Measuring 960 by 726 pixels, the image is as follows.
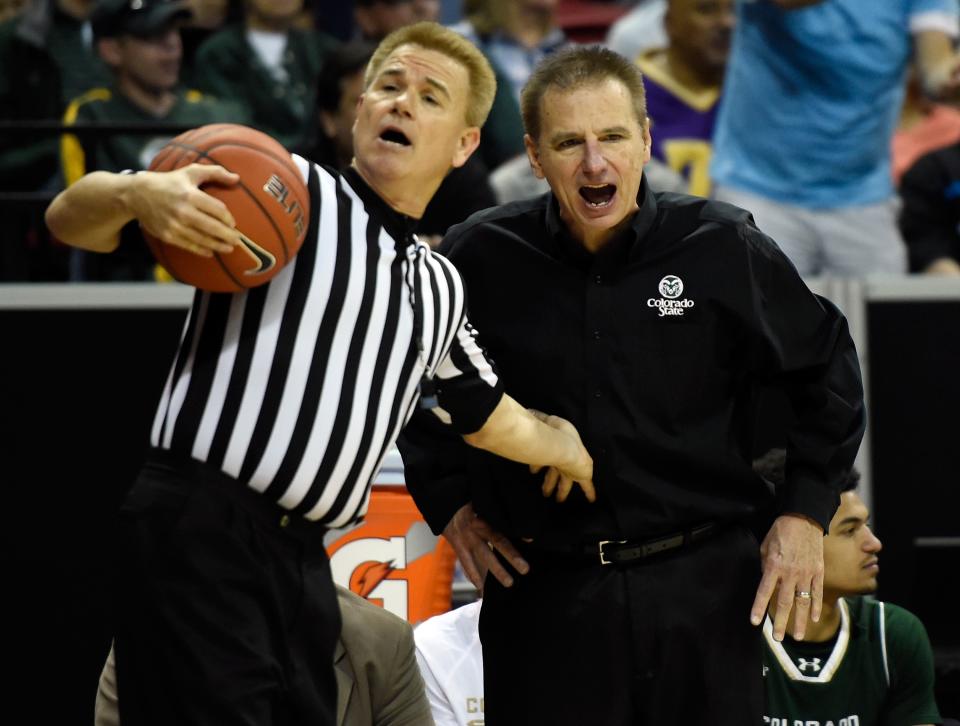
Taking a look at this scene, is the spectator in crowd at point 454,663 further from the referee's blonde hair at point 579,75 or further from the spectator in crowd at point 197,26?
the spectator in crowd at point 197,26

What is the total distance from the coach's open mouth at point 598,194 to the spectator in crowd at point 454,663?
1396 mm

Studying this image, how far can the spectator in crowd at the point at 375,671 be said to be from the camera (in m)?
3.57

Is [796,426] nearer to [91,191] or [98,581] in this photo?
[91,191]

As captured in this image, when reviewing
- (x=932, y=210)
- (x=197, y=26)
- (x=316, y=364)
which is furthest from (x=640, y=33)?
(x=316, y=364)

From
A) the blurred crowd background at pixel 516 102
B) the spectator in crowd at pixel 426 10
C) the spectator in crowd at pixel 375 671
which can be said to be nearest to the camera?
the spectator in crowd at pixel 375 671

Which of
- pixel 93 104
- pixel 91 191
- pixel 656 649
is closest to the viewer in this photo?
pixel 91 191

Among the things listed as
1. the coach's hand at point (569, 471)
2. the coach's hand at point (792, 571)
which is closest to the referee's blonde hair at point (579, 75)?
the coach's hand at point (569, 471)

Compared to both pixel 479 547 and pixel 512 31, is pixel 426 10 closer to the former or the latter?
pixel 512 31

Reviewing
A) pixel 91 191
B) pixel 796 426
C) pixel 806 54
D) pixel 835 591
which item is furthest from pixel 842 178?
pixel 91 191

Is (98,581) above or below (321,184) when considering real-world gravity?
below

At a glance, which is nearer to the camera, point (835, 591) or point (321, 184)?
point (321, 184)

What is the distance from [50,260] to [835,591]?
3.05 metres

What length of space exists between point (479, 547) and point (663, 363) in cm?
57

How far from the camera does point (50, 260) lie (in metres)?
5.66
